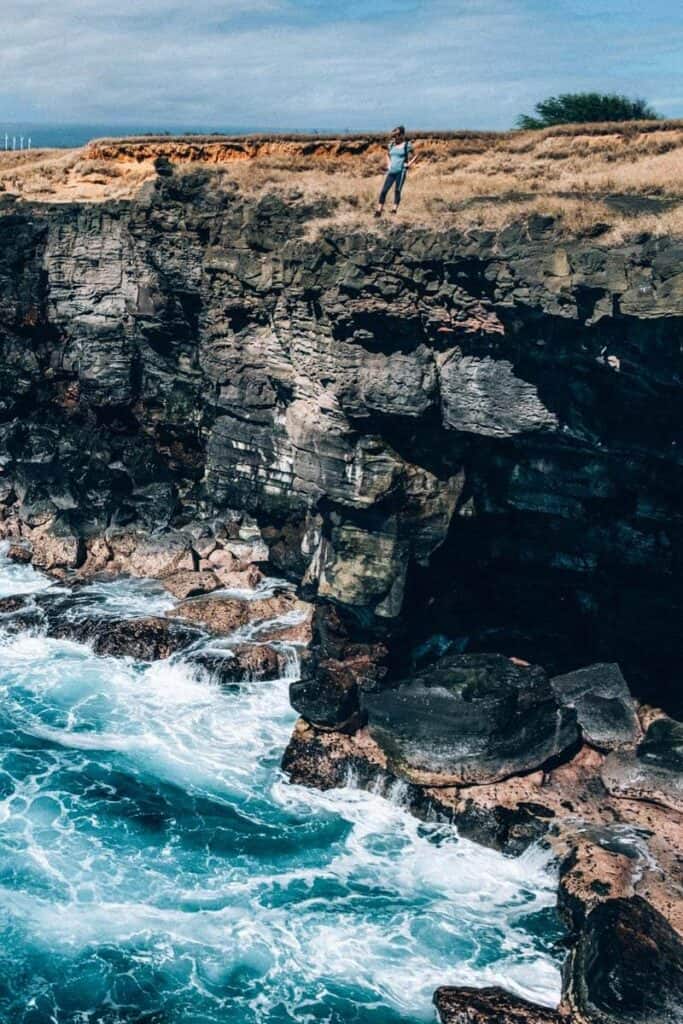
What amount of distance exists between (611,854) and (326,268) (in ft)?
72.9

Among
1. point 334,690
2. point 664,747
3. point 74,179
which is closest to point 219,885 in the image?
point 334,690

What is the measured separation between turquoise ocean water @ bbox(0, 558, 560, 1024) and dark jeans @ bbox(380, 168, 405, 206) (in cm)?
2075

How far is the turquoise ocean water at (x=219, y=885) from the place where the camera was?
2786cm

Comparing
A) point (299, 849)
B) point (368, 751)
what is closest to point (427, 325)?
point (368, 751)

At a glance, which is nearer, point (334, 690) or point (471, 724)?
point (471, 724)

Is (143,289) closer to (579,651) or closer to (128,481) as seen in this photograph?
(128,481)

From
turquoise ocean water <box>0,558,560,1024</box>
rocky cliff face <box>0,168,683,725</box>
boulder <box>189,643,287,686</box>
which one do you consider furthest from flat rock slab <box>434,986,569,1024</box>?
boulder <box>189,643,287,686</box>

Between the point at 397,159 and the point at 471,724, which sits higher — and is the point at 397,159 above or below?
above

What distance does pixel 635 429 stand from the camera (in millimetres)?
32594

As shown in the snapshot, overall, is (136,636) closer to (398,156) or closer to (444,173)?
(398,156)

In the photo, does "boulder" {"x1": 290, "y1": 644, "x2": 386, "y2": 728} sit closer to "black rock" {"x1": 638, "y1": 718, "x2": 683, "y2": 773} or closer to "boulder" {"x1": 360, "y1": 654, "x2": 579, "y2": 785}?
"boulder" {"x1": 360, "y1": 654, "x2": 579, "y2": 785}

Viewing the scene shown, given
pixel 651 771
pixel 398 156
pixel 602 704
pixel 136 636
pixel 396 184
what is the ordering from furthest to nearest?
pixel 136 636 < pixel 602 704 < pixel 396 184 < pixel 398 156 < pixel 651 771

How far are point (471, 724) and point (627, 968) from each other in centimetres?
1100

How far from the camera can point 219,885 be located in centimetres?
3209
